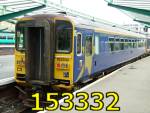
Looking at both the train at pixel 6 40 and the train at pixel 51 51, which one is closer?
the train at pixel 51 51

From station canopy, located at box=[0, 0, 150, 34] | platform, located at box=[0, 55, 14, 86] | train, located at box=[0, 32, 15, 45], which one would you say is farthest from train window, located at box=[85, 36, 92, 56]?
train, located at box=[0, 32, 15, 45]

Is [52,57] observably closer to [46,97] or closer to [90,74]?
A: [46,97]

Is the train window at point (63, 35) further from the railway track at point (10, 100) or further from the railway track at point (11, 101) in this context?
the railway track at point (10, 100)

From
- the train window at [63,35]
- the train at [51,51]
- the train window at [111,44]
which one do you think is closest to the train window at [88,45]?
the train at [51,51]

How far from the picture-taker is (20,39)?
40.1 ft

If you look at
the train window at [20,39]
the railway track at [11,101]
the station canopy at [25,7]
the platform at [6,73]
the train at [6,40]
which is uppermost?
the station canopy at [25,7]

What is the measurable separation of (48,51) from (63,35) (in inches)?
28.3

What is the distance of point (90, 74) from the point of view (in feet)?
44.4

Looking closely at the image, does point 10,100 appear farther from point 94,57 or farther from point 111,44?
point 111,44

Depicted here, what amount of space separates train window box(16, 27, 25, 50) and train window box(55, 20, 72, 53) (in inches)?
50.5

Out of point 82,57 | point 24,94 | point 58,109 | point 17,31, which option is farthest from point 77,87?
point 58,109

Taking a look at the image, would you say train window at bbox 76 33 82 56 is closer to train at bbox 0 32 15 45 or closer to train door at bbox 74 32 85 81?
train door at bbox 74 32 85 81

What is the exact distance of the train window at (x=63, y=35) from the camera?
11.3m

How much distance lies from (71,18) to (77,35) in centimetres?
58
